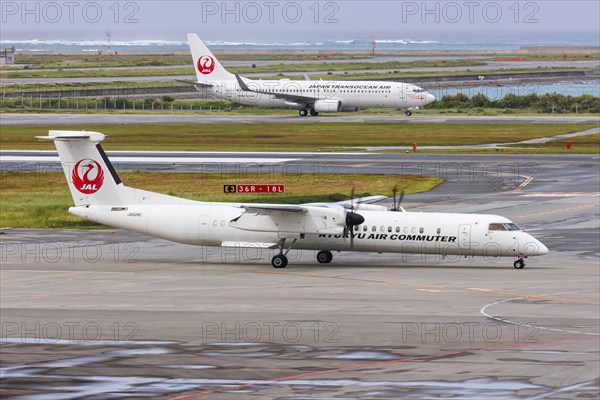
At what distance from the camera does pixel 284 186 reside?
2638 inches

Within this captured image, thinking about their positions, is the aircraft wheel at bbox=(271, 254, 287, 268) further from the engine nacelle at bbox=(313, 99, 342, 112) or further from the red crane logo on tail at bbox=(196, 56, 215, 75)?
the red crane logo on tail at bbox=(196, 56, 215, 75)

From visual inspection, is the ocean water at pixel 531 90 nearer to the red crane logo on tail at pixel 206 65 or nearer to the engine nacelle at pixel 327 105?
the engine nacelle at pixel 327 105

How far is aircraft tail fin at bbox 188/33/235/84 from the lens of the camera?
373 ft

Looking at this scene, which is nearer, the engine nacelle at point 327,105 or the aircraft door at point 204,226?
the aircraft door at point 204,226

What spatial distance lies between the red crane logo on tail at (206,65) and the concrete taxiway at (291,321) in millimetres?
63089

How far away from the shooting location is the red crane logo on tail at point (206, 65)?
114062 mm

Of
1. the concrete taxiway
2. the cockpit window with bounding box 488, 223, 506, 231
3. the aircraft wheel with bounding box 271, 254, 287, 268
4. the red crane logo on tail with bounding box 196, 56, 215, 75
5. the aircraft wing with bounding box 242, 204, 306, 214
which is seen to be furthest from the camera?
the red crane logo on tail with bounding box 196, 56, 215, 75

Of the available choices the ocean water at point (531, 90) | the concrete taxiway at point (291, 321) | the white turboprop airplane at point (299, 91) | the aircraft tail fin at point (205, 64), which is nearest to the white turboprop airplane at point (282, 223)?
the concrete taxiway at point (291, 321)

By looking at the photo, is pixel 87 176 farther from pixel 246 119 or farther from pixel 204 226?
pixel 246 119

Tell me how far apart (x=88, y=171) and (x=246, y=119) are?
69.2 metres

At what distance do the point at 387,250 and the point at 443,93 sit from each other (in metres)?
122

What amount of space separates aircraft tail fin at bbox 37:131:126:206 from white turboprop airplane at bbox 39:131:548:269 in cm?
4

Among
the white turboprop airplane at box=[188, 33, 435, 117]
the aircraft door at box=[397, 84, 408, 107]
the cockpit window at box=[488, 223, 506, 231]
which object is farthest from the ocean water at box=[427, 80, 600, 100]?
the cockpit window at box=[488, 223, 506, 231]

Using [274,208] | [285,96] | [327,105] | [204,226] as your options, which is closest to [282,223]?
[274,208]
